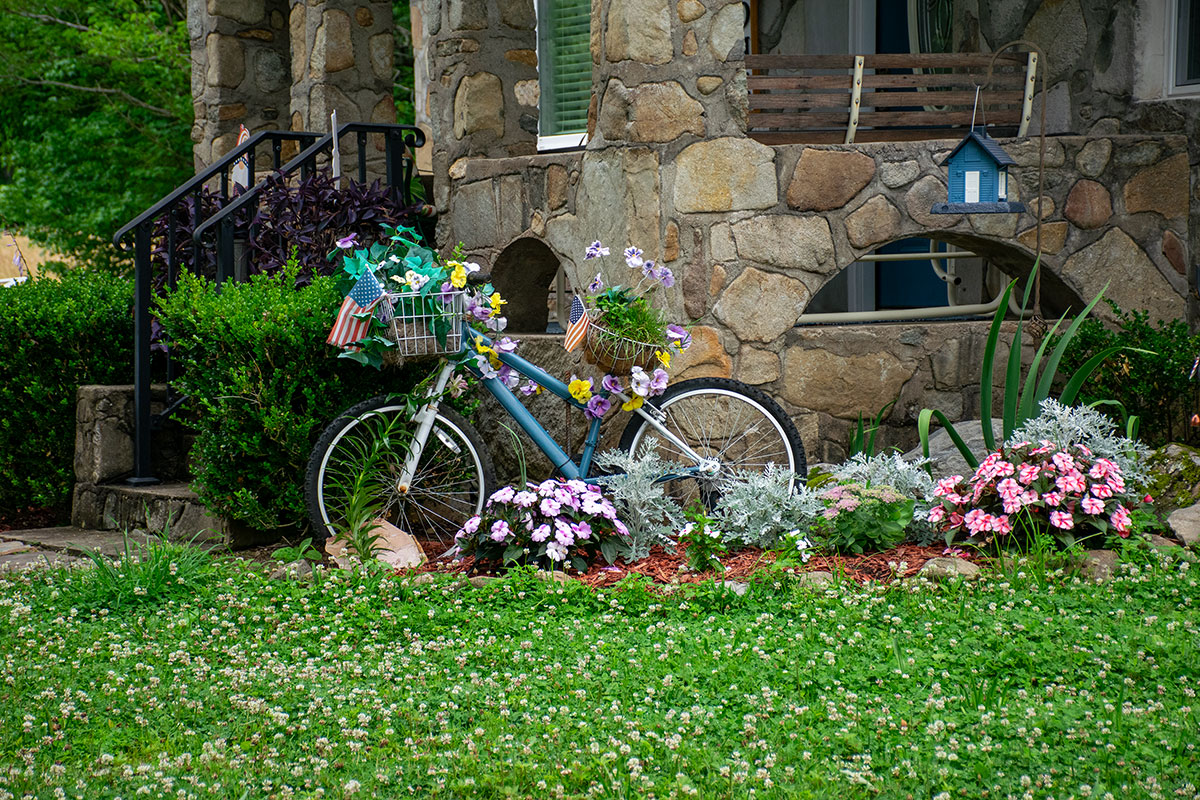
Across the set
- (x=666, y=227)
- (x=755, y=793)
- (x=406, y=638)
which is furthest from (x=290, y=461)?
(x=755, y=793)

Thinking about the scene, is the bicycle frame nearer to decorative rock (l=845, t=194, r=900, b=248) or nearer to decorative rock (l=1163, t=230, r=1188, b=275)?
decorative rock (l=845, t=194, r=900, b=248)

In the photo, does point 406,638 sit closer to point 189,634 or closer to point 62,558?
point 189,634

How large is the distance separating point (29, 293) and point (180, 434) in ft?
3.52

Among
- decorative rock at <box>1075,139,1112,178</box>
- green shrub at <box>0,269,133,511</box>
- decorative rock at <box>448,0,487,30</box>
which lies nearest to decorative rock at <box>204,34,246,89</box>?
decorative rock at <box>448,0,487,30</box>

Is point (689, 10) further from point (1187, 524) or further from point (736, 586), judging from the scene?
point (1187, 524)

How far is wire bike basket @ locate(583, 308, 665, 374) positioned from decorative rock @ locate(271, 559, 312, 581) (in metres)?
1.37

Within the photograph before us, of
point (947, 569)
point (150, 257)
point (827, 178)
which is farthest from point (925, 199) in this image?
point (150, 257)

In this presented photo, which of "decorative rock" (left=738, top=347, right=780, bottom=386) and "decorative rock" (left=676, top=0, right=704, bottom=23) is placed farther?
"decorative rock" (left=738, top=347, right=780, bottom=386)

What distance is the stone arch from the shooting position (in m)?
6.08

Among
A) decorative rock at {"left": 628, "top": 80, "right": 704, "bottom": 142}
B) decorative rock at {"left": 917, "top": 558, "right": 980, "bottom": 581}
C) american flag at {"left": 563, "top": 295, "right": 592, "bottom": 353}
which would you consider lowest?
decorative rock at {"left": 917, "top": 558, "right": 980, "bottom": 581}

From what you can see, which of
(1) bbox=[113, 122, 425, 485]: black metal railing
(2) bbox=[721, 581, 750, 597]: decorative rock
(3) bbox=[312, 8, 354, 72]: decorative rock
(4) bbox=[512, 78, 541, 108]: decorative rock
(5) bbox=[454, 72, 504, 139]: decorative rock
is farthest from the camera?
(3) bbox=[312, 8, 354, 72]: decorative rock

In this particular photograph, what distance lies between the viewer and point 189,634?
3.68 meters

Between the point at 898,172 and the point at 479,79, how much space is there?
93.1 inches

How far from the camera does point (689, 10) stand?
16.1 feet
